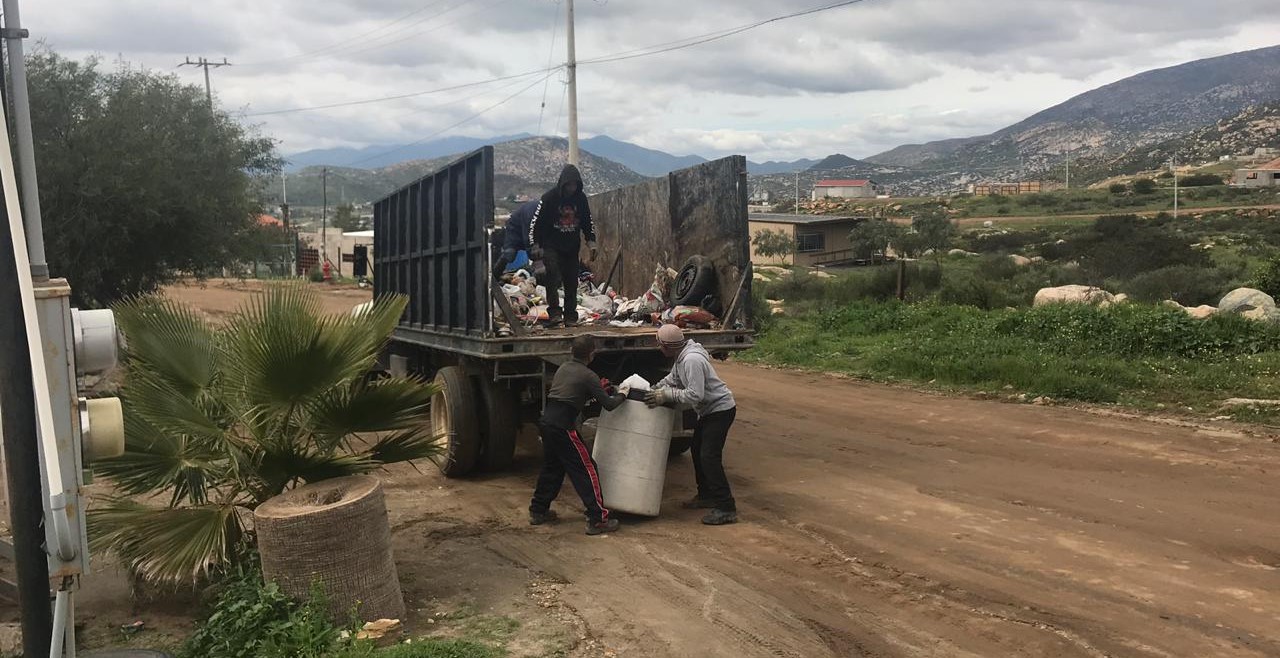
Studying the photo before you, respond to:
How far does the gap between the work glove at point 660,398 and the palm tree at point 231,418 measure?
177cm

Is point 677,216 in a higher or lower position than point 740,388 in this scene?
higher

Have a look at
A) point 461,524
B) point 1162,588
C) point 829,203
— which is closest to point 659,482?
point 461,524

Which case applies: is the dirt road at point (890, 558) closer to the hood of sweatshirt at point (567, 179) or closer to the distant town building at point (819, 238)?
the hood of sweatshirt at point (567, 179)

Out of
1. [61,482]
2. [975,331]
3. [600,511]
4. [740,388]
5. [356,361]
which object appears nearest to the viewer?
[61,482]

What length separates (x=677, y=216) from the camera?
1020 cm

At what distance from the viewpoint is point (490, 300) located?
807cm

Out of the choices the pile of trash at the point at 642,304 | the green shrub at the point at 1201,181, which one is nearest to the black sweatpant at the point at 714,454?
the pile of trash at the point at 642,304

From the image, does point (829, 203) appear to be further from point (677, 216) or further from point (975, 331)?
point (677, 216)

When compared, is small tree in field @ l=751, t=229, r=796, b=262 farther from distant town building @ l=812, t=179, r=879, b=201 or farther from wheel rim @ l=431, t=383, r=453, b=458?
distant town building @ l=812, t=179, r=879, b=201

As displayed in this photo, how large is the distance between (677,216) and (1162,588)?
19.2 ft

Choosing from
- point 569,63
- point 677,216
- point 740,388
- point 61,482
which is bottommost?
point 740,388

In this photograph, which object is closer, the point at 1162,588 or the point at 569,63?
the point at 1162,588

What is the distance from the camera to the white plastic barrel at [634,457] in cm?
729

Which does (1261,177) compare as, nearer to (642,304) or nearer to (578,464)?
(642,304)
